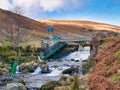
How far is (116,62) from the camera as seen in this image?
15695mm

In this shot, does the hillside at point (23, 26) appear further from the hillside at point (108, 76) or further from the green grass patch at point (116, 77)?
the green grass patch at point (116, 77)

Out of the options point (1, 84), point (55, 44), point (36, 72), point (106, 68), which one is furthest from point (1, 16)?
point (106, 68)

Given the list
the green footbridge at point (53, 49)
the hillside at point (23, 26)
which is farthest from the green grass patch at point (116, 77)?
the hillside at point (23, 26)

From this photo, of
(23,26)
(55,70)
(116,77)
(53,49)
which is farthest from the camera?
(23,26)

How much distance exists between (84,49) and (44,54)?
817 cm

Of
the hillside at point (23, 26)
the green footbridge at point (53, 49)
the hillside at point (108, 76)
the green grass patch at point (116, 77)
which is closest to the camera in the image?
the hillside at point (108, 76)

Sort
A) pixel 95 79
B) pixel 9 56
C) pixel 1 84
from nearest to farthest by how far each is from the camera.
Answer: pixel 95 79, pixel 1 84, pixel 9 56

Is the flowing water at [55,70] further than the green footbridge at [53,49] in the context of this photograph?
No

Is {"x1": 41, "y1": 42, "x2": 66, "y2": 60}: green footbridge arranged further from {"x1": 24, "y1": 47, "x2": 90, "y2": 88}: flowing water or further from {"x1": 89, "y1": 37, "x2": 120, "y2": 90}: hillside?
{"x1": 89, "y1": 37, "x2": 120, "y2": 90}: hillside

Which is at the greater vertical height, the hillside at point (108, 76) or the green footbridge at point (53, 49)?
the hillside at point (108, 76)

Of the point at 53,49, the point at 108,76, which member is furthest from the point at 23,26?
the point at 108,76

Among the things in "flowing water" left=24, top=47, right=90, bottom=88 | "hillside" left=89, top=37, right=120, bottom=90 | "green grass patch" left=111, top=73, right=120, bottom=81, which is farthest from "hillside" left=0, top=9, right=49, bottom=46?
"green grass patch" left=111, top=73, right=120, bottom=81

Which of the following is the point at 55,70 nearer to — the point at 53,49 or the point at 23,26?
the point at 53,49

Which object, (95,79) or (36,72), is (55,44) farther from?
(95,79)
